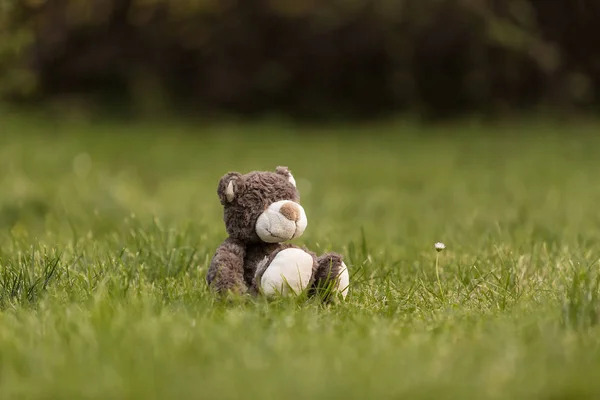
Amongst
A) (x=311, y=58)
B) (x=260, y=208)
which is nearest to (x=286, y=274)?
(x=260, y=208)

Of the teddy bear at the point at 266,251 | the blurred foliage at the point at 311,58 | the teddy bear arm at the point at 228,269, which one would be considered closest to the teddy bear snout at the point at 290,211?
the teddy bear at the point at 266,251

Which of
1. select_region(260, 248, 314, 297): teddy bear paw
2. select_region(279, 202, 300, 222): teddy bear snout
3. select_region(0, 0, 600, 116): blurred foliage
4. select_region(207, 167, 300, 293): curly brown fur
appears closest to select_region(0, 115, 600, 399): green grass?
select_region(260, 248, 314, 297): teddy bear paw

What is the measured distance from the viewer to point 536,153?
11.1 metres

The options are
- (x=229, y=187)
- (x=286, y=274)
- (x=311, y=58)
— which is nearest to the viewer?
(x=286, y=274)

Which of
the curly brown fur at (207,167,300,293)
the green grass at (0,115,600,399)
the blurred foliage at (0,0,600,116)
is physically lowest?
the green grass at (0,115,600,399)

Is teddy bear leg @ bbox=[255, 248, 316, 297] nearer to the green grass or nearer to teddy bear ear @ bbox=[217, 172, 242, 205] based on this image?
the green grass

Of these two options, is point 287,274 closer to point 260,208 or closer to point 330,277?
point 330,277

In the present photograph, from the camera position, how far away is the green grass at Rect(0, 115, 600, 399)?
2.08 m

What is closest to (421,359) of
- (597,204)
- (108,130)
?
(597,204)

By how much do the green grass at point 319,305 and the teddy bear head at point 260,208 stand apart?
26 centimetres

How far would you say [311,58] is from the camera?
52.5ft

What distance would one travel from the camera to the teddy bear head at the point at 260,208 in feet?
9.80

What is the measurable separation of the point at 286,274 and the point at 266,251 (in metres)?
0.22

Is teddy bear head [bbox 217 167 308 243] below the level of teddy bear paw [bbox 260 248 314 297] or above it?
above
